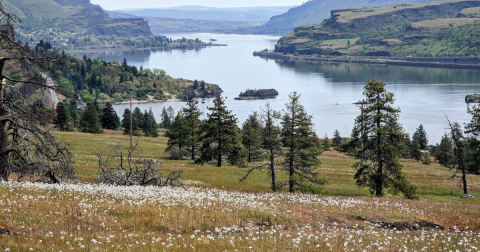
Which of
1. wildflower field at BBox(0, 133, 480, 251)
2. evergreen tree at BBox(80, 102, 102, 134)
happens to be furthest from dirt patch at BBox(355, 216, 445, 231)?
evergreen tree at BBox(80, 102, 102, 134)

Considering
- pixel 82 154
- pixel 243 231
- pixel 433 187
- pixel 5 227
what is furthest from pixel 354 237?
pixel 82 154

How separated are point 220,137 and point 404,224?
4573cm

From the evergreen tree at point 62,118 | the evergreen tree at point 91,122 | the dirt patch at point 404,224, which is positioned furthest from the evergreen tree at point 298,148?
the evergreen tree at point 62,118

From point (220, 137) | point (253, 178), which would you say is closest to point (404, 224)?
point (253, 178)

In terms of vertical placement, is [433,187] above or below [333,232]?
below

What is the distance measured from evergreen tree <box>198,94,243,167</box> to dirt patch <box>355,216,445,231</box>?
44.9m

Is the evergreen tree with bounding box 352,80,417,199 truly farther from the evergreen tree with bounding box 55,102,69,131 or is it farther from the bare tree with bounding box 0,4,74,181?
the evergreen tree with bounding box 55,102,69,131

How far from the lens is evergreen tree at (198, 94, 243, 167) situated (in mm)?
63062

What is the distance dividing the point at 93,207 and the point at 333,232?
8450 mm

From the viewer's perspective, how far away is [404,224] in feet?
59.3

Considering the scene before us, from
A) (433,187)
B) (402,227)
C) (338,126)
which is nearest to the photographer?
(402,227)

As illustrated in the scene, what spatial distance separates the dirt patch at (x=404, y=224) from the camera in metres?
17.7

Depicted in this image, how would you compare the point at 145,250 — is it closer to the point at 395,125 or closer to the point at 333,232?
the point at 333,232

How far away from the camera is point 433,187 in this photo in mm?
53875
